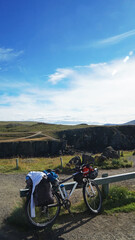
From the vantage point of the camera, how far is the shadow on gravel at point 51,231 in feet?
13.8

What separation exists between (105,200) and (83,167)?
1448 mm

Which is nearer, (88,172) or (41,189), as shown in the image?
(41,189)

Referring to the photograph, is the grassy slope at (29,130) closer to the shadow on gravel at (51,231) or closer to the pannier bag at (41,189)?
the shadow on gravel at (51,231)

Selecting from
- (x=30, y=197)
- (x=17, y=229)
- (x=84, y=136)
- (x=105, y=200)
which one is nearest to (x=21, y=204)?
(x=17, y=229)

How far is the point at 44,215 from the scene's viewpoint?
4809mm

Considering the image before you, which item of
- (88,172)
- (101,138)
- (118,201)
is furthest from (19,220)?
(101,138)

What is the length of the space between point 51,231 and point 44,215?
0.48 m

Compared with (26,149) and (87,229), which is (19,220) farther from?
(26,149)

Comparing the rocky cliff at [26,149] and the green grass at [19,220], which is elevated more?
the green grass at [19,220]

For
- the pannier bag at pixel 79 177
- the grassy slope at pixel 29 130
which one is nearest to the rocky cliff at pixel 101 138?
the grassy slope at pixel 29 130

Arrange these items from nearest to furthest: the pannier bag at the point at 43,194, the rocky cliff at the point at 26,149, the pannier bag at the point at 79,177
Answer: the pannier bag at the point at 43,194 → the pannier bag at the point at 79,177 → the rocky cliff at the point at 26,149

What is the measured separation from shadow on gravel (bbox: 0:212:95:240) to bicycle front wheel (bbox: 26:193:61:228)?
16 centimetres

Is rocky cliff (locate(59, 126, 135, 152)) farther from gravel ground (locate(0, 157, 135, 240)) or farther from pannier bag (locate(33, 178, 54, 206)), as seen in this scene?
pannier bag (locate(33, 178, 54, 206))

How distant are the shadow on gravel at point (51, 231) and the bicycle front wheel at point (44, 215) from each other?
0.54ft
